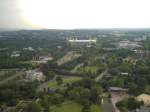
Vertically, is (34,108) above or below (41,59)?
above

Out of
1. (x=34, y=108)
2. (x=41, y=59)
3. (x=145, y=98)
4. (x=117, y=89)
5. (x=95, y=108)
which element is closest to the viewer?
(x=34, y=108)

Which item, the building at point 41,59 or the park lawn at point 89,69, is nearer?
the park lawn at point 89,69

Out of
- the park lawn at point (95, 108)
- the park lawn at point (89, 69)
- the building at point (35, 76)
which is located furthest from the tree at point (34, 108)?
the park lawn at point (89, 69)

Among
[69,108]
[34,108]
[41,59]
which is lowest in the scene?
[41,59]

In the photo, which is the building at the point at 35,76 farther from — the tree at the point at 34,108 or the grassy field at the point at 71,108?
the tree at the point at 34,108

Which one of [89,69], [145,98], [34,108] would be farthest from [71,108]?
[89,69]

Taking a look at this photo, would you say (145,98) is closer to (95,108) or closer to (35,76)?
(95,108)

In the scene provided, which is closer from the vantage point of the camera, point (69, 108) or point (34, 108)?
point (34, 108)

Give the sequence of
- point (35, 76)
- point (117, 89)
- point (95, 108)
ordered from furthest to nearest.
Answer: point (35, 76) < point (117, 89) < point (95, 108)

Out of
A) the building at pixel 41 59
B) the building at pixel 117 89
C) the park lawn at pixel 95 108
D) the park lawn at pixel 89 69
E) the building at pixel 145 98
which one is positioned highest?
the building at pixel 145 98

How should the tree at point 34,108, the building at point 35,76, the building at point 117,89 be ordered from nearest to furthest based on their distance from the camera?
the tree at point 34,108, the building at point 117,89, the building at point 35,76

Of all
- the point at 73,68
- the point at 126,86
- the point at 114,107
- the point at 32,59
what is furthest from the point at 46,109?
the point at 32,59
